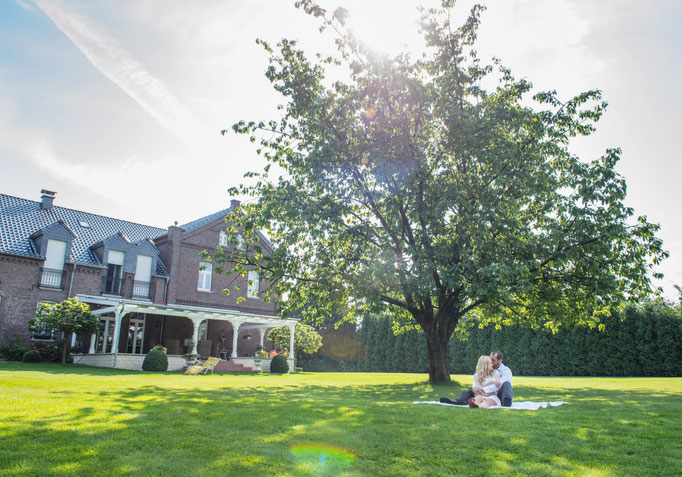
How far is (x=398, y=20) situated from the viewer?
15.1 metres

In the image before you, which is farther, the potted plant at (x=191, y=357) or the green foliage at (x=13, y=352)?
the potted plant at (x=191, y=357)

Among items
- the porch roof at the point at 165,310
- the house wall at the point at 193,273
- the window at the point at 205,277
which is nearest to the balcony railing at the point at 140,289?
the house wall at the point at 193,273

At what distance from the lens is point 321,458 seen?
14.7 feet

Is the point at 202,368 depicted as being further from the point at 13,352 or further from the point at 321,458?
the point at 321,458

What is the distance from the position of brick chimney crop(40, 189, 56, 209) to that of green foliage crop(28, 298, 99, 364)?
860cm

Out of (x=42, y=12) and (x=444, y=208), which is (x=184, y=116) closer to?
(x=42, y=12)

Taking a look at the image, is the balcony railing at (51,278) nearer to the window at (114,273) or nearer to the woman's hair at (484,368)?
the window at (114,273)

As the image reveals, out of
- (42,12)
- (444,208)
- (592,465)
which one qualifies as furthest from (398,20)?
(592,465)

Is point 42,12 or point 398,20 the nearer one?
point 42,12

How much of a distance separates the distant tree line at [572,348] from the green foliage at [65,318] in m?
18.6

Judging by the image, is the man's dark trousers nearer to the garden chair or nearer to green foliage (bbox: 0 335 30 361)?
the garden chair

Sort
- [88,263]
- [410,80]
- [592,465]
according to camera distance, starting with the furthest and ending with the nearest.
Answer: [88,263], [410,80], [592,465]

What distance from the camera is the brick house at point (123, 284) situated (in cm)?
2334

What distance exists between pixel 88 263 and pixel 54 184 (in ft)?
19.8
